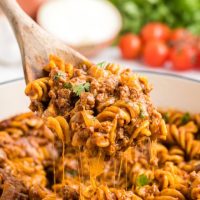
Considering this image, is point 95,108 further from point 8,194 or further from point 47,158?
point 47,158

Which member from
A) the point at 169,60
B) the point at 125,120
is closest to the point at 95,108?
the point at 125,120

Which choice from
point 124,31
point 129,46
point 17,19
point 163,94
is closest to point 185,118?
point 163,94

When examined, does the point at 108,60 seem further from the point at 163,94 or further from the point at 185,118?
the point at 185,118

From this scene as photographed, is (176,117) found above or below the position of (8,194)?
above

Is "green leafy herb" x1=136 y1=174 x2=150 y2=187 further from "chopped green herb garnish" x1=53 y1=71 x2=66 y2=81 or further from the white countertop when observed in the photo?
the white countertop

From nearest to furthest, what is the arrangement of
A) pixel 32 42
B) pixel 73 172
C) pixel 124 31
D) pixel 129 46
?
pixel 32 42, pixel 73 172, pixel 129 46, pixel 124 31

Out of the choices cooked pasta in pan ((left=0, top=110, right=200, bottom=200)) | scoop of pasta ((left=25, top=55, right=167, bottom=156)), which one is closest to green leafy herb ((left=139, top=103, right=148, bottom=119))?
scoop of pasta ((left=25, top=55, right=167, bottom=156))

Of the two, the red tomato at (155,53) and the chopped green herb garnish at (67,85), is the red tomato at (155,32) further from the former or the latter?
the chopped green herb garnish at (67,85)
